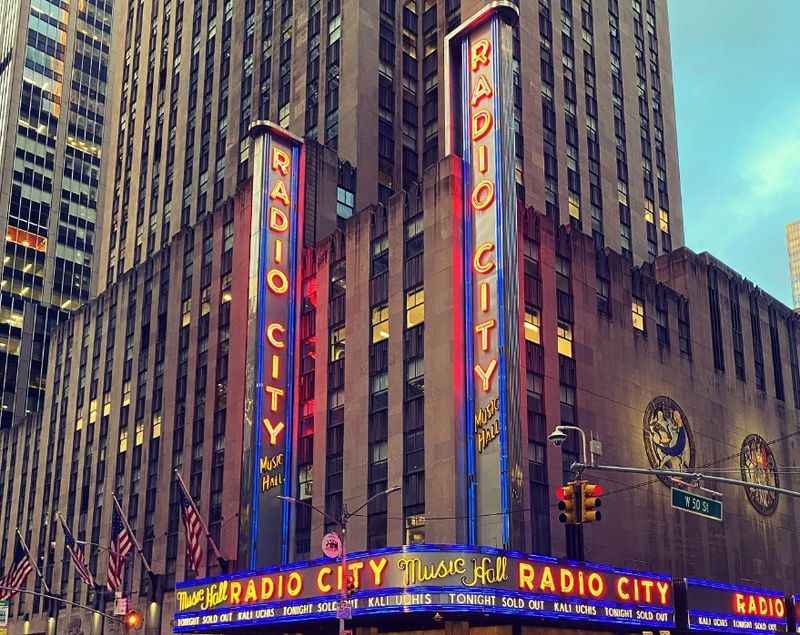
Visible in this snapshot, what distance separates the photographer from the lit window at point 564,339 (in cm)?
5600

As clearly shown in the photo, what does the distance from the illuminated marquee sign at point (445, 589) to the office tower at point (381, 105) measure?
29701mm

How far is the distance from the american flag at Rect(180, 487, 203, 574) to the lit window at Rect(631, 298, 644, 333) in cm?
2796

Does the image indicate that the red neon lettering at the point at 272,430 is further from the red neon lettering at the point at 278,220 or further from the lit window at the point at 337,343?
the red neon lettering at the point at 278,220

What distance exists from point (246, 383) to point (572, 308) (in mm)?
19989

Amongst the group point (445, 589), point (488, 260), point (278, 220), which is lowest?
point (445, 589)

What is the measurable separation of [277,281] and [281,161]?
Result: 856 centimetres

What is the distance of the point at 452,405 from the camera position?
164ft

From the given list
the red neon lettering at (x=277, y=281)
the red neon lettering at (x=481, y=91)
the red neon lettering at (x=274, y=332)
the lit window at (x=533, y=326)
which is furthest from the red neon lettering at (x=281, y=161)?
the lit window at (x=533, y=326)

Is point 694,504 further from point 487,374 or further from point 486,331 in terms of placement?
point 486,331

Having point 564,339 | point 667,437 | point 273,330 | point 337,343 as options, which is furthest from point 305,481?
point 667,437

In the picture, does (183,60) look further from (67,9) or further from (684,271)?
(67,9)

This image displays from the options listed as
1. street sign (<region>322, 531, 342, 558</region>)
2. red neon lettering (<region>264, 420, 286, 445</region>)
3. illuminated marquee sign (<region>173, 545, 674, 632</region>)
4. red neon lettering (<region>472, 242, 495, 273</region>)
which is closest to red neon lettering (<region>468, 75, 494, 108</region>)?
red neon lettering (<region>472, 242, 495, 273</region>)

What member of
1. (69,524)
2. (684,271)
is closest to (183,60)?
(69,524)

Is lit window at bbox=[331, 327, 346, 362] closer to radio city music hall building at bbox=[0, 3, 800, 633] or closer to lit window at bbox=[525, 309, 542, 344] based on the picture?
radio city music hall building at bbox=[0, 3, 800, 633]
